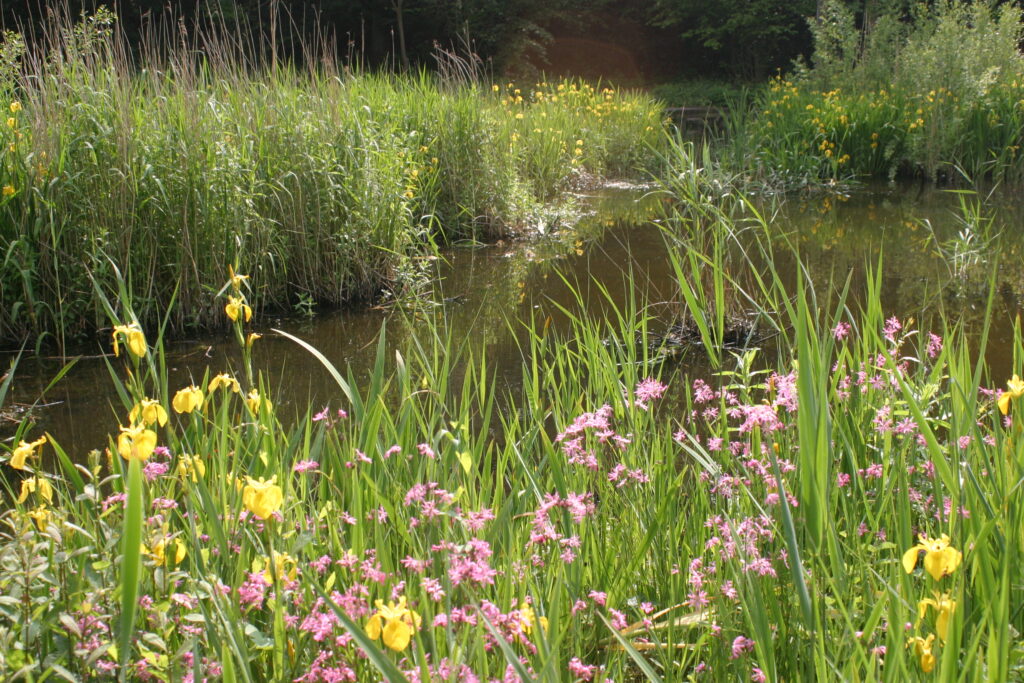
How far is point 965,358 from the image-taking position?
6.84ft

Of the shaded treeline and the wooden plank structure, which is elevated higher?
the shaded treeline

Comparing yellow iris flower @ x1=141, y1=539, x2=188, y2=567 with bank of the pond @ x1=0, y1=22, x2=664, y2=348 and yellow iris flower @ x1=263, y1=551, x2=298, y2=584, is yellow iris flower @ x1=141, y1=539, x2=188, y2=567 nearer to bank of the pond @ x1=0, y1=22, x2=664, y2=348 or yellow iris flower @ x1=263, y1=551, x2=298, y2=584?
yellow iris flower @ x1=263, y1=551, x2=298, y2=584

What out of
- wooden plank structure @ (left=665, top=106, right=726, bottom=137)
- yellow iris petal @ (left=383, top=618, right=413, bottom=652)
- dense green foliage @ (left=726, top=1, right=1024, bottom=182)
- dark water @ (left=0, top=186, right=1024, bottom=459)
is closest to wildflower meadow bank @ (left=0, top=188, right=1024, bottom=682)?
yellow iris petal @ (left=383, top=618, right=413, bottom=652)

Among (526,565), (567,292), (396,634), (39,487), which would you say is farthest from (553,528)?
(567,292)

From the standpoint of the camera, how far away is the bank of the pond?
4520 mm

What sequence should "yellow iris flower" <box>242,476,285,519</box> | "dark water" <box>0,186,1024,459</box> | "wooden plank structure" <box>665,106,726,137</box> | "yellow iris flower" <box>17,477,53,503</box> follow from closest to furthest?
"yellow iris flower" <box>242,476,285,519</box> < "yellow iris flower" <box>17,477,53,503</box> < "dark water" <box>0,186,1024,459</box> < "wooden plank structure" <box>665,106,726,137</box>

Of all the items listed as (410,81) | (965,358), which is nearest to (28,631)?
(965,358)

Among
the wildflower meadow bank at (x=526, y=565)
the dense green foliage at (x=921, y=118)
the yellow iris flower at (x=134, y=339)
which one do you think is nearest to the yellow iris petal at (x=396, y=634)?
the wildflower meadow bank at (x=526, y=565)

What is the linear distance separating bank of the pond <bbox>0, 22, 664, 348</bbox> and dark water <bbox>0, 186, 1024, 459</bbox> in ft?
0.91

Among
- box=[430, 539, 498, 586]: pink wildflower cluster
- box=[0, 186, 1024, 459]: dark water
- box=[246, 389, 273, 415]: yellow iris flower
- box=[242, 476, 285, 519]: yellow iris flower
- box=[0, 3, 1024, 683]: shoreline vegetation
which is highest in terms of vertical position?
box=[242, 476, 285, 519]: yellow iris flower

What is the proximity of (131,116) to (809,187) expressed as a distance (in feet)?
24.2

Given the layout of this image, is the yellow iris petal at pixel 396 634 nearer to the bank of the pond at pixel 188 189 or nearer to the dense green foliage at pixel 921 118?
the bank of the pond at pixel 188 189

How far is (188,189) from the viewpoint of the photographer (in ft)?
15.4

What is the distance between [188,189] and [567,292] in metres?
2.36
